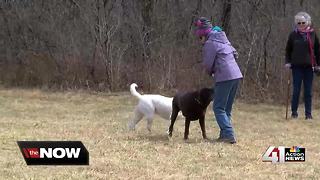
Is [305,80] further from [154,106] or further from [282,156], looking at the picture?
[282,156]

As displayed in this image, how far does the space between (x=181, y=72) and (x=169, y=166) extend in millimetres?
9155

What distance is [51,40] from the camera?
56.1 ft

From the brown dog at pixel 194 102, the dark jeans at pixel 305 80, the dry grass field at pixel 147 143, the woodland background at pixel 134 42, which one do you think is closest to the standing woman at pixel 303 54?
the dark jeans at pixel 305 80

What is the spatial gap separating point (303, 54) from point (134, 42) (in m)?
7.32

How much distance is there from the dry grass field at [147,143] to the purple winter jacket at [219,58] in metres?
0.89

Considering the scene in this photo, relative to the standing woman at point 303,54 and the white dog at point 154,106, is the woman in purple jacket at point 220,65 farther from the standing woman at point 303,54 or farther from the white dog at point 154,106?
the standing woman at point 303,54

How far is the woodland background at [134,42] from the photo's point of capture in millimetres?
14602

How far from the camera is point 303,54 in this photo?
10.4m

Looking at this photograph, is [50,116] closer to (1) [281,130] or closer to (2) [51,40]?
(1) [281,130]

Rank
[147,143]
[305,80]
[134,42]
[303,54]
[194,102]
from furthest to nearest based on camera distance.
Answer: [134,42] < [305,80] < [303,54] < [194,102] < [147,143]

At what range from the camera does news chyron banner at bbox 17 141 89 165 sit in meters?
5.62

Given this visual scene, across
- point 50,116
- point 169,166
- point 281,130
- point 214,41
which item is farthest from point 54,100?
point 169,166

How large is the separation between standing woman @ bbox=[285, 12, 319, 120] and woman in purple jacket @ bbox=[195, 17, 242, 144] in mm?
3131

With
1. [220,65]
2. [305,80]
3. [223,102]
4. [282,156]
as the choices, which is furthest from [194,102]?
[305,80]
